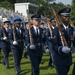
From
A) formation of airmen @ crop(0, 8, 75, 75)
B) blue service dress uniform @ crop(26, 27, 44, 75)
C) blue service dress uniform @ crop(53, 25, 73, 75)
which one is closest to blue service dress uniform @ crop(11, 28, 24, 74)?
formation of airmen @ crop(0, 8, 75, 75)

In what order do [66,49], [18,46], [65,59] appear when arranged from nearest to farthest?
[66,49] < [65,59] < [18,46]

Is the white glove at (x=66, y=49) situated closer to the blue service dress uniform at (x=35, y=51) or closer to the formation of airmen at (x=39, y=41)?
the formation of airmen at (x=39, y=41)

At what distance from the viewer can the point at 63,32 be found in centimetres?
671

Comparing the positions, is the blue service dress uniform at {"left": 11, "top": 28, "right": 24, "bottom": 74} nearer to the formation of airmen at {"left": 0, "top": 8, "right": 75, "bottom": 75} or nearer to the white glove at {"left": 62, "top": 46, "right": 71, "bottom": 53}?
the formation of airmen at {"left": 0, "top": 8, "right": 75, "bottom": 75}

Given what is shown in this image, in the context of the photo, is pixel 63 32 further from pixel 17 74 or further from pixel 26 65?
pixel 26 65

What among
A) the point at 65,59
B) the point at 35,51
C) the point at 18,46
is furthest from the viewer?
the point at 18,46

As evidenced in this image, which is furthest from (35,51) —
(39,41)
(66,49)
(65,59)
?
(66,49)

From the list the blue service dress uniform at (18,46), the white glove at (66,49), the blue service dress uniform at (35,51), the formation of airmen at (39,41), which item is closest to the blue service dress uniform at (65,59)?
the formation of airmen at (39,41)

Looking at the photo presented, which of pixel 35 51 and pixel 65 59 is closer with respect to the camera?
pixel 65 59

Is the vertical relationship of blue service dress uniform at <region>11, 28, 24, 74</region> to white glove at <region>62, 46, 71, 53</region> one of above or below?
below

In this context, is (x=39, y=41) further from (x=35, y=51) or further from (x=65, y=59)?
(x=65, y=59)

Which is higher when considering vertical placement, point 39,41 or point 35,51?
point 39,41

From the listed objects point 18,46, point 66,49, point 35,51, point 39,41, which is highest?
point 66,49

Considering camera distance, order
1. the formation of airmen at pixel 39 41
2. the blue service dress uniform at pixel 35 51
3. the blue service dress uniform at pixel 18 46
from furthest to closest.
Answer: the blue service dress uniform at pixel 18 46
the blue service dress uniform at pixel 35 51
the formation of airmen at pixel 39 41
